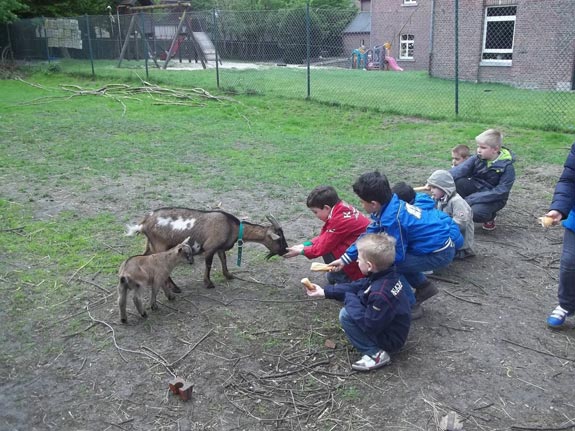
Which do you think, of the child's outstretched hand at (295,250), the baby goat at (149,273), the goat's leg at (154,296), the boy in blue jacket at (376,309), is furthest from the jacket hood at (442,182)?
the goat's leg at (154,296)

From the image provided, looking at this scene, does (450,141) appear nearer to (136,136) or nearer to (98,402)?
(136,136)

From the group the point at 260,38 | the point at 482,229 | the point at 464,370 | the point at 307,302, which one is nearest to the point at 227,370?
the point at 307,302

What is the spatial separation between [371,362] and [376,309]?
0.45 meters

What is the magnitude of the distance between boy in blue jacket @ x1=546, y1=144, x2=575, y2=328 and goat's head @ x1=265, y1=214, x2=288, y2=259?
2.41 meters

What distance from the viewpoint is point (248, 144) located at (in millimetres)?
11477

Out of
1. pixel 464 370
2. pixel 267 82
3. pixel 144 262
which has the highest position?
pixel 267 82

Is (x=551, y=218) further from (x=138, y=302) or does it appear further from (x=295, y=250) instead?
(x=138, y=302)

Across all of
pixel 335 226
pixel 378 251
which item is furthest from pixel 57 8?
pixel 378 251

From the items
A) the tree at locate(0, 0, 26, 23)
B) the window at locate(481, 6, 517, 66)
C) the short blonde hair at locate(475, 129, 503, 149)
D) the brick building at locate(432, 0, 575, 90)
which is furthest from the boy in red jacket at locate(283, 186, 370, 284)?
the tree at locate(0, 0, 26, 23)

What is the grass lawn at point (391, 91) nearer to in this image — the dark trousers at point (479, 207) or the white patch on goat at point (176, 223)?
the dark trousers at point (479, 207)

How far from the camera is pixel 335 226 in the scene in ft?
15.9

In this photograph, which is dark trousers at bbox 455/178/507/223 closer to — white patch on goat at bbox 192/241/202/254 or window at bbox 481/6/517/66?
Answer: white patch on goat at bbox 192/241/202/254

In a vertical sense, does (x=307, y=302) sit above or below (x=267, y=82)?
below

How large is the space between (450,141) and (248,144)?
4337mm
